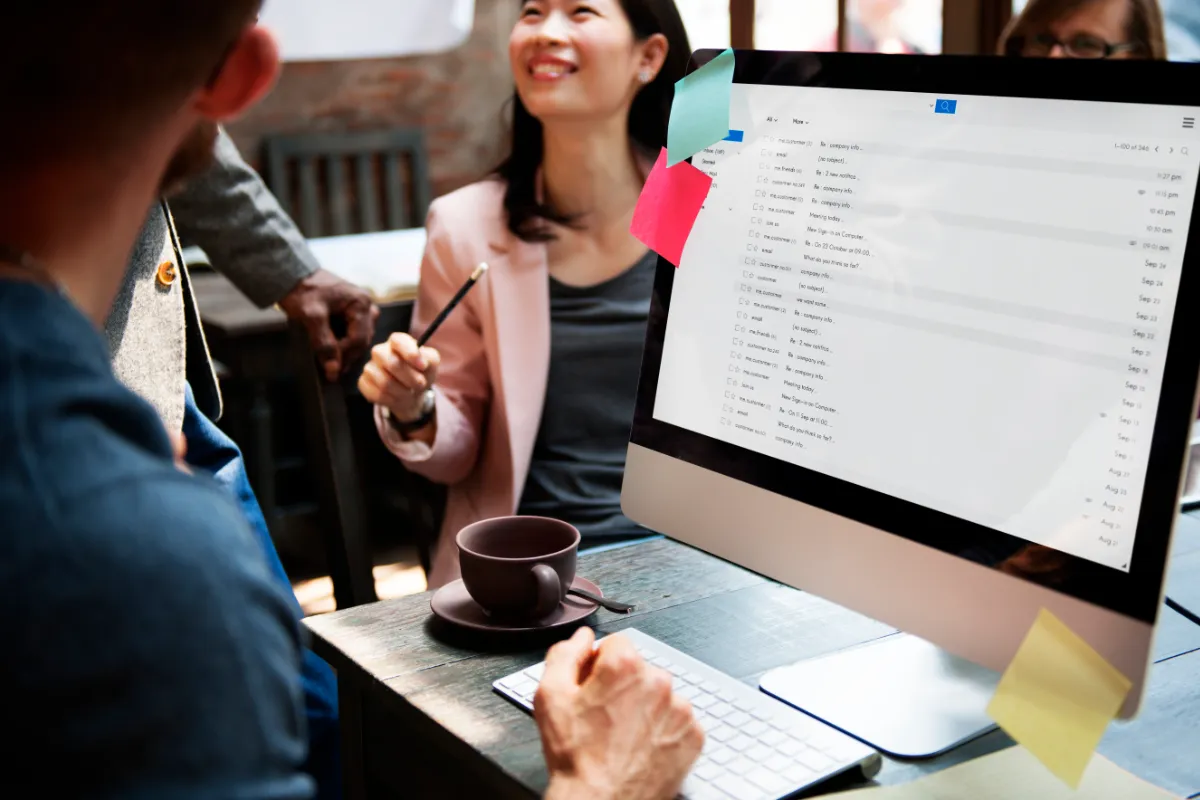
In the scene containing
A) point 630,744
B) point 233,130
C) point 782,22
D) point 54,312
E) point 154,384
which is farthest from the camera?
point 233,130

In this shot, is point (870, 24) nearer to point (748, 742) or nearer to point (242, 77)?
point (748, 742)

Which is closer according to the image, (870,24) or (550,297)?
(550,297)

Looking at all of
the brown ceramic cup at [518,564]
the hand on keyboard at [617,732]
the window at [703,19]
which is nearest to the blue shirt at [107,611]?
the hand on keyboard at [617,732]

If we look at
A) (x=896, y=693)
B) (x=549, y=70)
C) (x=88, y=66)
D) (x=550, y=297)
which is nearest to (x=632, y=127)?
(x=549, y=70)

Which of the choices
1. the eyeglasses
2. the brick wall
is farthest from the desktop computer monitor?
the brick wall

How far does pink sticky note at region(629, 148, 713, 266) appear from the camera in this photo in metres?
0.92

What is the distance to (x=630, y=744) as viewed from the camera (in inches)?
26.5

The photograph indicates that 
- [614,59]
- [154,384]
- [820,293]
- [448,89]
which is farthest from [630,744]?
[448,89]

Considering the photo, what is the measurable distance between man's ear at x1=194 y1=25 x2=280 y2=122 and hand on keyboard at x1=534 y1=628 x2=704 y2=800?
14.7 inches

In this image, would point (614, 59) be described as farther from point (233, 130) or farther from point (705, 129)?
point (233, 130)

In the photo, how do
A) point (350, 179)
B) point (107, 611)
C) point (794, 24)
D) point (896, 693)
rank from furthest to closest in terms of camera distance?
point (350, 179) < point (794, 24) < point (896, 693) < point (107, 611)

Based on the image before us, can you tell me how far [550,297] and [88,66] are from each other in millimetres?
1174

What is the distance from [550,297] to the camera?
5.34ft

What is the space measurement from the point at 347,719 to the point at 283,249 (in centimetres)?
94
